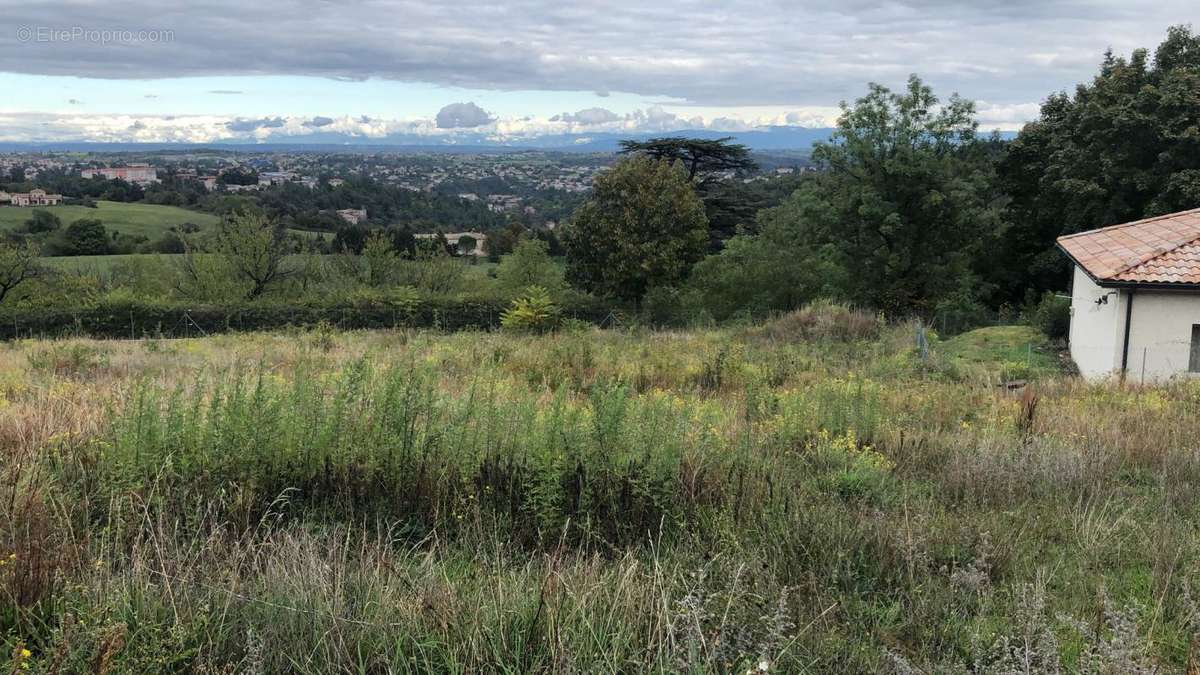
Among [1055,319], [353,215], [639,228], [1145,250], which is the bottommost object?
[1055,319]

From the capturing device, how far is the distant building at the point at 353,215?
89.4 meters

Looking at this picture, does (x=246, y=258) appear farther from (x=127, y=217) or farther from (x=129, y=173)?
(x=129, y=173)

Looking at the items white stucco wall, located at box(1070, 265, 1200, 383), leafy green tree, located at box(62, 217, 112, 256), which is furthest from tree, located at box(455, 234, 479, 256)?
white stucco wall, located at box(1070, 265, 1200, 383)

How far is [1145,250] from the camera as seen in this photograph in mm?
18969

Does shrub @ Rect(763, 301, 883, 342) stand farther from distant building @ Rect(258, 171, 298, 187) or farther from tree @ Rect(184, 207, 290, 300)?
distant building @ Rect(258, 171, 298, 187)

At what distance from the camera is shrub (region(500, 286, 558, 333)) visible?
29.3m

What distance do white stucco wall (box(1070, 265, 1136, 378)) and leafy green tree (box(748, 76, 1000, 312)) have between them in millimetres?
11393

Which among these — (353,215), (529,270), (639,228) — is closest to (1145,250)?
(639,228)

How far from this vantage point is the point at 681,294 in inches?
1398

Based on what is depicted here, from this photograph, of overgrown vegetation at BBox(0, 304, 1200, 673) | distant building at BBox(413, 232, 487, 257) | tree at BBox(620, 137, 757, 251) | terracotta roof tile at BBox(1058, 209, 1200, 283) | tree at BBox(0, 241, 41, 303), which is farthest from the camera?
distant building at BBox(413, 232, 487, 257)

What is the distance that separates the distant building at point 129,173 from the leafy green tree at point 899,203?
335 ft

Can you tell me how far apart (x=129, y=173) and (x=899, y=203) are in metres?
111

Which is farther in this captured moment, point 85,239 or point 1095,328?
point 85,239

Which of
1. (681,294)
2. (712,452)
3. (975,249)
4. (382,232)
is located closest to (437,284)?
(382,232)
